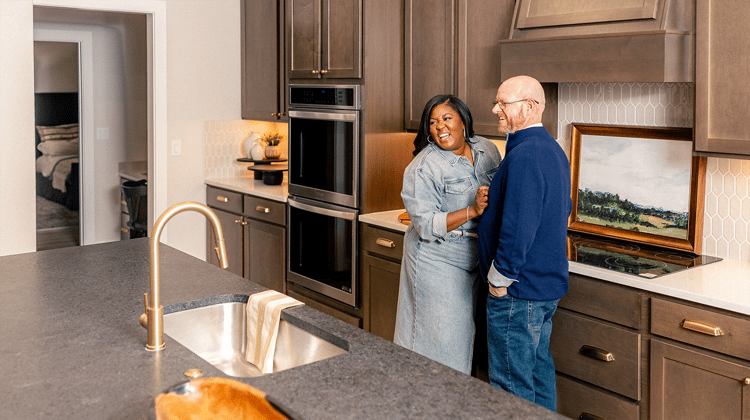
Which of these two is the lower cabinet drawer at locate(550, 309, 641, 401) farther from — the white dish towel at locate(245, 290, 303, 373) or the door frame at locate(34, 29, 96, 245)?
the door frame at locate(34, 29, 96, 245)

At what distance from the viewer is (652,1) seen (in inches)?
95.8

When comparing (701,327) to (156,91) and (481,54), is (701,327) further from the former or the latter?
(156,91)

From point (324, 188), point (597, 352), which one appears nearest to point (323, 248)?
point (324, 188)

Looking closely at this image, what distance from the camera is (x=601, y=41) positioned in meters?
2.57

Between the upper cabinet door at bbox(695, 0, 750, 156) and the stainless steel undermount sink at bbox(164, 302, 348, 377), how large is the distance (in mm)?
1577

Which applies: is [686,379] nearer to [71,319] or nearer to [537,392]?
[537,392]

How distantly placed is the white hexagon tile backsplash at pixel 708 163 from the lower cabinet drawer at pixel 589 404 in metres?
0.76

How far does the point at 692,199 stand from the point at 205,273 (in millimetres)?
1910

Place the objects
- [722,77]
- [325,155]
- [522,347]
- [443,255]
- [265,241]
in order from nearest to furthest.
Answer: [722,77] < [522,347] < [443,255] < [325,155] < [265,241]

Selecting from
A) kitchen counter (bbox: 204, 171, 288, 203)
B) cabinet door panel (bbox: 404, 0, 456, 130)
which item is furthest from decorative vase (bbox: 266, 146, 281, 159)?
cabinet door panel (bbox: 404, 0, 456, 130)

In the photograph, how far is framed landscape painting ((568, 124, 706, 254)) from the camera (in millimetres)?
2754

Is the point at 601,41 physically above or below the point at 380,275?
above

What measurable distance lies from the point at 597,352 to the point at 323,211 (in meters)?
1.84

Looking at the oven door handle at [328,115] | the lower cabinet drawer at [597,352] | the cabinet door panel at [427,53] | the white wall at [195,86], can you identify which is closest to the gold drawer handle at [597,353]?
the lower cabinet drawer at [597,352]
